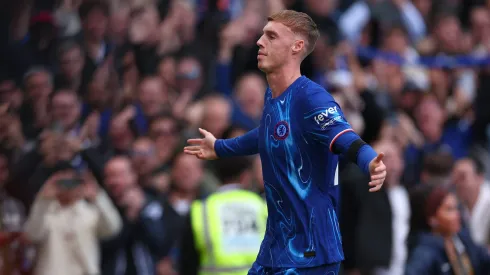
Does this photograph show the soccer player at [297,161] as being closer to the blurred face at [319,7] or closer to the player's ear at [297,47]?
the player's ear at [297,47]

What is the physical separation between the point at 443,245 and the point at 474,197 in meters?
3.03

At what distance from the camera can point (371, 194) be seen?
32.4ft

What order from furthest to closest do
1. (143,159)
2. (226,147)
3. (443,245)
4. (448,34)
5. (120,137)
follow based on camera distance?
(448,34) → (120,137) → (143,159) → (443,245) → (226,147)

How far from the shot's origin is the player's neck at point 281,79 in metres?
5.91

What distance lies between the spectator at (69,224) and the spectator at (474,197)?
357 cm

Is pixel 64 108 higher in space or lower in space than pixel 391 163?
higher

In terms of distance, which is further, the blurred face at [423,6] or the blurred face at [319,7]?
the blurred face at [423,6]

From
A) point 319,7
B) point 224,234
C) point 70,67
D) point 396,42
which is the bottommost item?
point 224,234

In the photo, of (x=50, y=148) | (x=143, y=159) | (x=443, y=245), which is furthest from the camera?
(x=143, y=159)

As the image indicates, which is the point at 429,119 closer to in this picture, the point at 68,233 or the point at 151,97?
the point at 151,97

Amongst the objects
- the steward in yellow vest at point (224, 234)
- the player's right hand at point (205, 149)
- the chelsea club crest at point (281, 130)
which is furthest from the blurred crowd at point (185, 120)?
the chelsea club crest at point (281, 130)

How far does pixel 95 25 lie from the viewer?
1236 centimetres

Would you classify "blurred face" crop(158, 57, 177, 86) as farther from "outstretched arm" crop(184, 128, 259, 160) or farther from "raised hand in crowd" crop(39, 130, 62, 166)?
"outstretched arm" crop(184, 128, 259, 160)

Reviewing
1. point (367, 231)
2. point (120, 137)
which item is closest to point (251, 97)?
point (120, 137)
